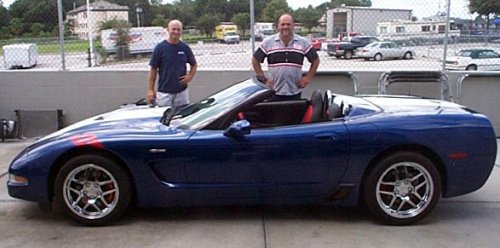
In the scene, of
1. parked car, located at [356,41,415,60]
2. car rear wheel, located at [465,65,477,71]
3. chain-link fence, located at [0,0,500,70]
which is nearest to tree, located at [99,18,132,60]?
chain-link fence, located at [0,0,500,70]

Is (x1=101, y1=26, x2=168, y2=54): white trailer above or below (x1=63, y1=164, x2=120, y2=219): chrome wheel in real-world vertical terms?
above

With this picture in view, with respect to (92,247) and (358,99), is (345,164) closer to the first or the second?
(358,99)

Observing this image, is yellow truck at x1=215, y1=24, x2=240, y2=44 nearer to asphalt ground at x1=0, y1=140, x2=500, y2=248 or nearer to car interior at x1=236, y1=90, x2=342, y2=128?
car interior at x1=236, y1=90, x2=342, y2=128

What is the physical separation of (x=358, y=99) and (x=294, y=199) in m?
1.24

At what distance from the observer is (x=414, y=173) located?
4.22 m

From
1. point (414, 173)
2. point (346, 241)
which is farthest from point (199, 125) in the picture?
point (414, 173)

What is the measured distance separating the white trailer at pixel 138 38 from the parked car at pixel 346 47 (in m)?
2.68

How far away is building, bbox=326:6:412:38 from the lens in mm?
7996

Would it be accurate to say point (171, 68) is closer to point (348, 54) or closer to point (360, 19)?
point (348, 54)

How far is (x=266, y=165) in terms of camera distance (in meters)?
4.12

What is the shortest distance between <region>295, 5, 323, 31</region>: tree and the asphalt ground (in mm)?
3997

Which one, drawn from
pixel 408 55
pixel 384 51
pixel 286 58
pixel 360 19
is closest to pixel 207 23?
pixel 360 19

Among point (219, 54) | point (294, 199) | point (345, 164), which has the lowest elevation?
point (294, 199)

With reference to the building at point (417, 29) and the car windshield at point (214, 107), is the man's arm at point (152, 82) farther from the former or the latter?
the building at point (417, 29)
